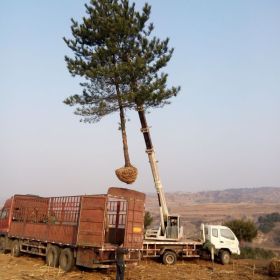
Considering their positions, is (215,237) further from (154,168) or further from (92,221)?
(92,221)

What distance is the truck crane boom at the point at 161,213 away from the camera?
73.6 feet

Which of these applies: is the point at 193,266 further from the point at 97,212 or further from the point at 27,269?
the point at 27,269

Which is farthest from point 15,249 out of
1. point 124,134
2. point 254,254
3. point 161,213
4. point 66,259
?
point 254,254

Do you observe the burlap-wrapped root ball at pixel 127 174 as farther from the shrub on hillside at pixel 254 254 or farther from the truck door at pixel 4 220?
the shrub on hillside at pixel 254 254

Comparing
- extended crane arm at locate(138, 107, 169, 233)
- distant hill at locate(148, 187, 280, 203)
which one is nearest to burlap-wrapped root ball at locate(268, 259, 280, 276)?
extended crane arm at locate(138, 107, 169, 233)

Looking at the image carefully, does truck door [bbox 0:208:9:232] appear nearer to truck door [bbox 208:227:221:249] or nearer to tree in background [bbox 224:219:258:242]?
truck door [bbox 208:227:221:249]

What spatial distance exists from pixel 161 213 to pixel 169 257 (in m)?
2.66

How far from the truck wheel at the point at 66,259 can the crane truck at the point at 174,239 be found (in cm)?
541

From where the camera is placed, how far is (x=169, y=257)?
21391mm

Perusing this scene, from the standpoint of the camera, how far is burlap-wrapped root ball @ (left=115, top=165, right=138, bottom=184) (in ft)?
61.4

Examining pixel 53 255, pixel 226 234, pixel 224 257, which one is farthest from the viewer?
pixel 226 234

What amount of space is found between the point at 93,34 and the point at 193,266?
13.9 meters

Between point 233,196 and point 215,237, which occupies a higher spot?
point 233,196

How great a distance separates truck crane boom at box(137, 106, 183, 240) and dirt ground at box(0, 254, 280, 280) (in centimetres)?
→ 182
